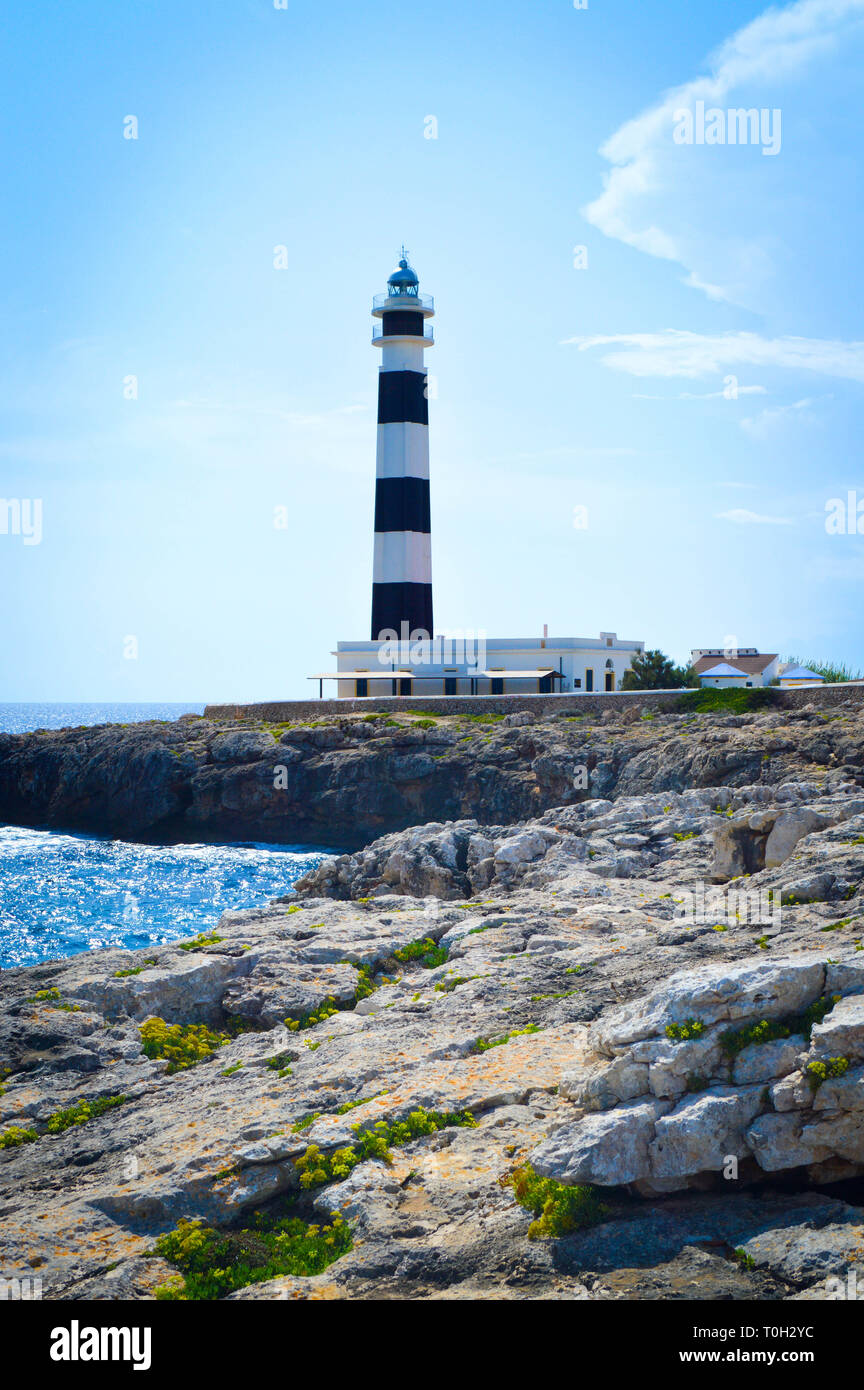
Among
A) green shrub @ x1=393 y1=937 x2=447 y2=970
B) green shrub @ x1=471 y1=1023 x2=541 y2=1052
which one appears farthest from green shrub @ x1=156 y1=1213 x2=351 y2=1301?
green shrub @ x1=393 y1=937 x2=447 y2=970

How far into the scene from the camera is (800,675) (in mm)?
77938

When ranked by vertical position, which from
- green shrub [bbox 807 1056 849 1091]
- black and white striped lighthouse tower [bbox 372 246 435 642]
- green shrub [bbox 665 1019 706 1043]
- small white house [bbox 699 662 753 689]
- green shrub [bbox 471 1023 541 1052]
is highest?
black and white striped lighthouse tower [bbox 372 246 435 642]

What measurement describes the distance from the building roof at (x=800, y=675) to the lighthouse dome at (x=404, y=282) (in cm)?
3557

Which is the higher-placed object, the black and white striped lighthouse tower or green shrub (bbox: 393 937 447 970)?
the black and white striped lighthouse tower

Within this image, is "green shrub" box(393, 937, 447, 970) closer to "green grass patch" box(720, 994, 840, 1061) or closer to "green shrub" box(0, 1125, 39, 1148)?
"green shrub" box(0, 1125, 39, 1148)

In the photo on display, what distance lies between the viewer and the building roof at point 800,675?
75.5 metres

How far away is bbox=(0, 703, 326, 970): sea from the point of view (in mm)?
36906

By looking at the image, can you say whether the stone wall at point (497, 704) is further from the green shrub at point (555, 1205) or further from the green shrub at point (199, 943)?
the green shrub at point (555, 1205)

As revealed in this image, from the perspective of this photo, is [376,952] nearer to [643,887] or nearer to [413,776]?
[643,887]

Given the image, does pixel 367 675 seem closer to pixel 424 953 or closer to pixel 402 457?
pixel 402 457

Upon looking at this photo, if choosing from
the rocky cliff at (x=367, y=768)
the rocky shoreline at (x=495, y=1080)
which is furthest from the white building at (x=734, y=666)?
the rocky shoreline at (x=495, y=1080)

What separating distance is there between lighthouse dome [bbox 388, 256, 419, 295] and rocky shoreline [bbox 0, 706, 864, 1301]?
47.9 meters

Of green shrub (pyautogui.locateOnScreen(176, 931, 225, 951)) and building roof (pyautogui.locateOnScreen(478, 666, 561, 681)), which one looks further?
building roof (pyautogui.locateOnScreen(478, 666, 561, 681))
